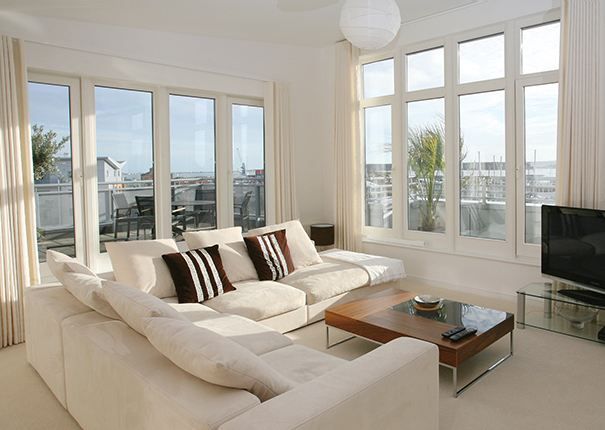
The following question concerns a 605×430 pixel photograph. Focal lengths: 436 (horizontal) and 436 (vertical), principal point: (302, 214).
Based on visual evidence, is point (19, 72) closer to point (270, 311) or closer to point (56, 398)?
point (56, 398)

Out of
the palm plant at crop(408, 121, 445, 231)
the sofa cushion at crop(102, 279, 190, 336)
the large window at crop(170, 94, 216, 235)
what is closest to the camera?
the sofa cushion at crop(102, 279, 190, 336)

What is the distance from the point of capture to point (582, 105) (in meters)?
3.75

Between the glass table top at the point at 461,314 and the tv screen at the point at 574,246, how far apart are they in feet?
2.92

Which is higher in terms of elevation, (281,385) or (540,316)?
(281,385)

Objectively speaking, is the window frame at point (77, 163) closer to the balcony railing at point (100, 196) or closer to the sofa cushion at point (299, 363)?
the balcony railing at point (100, 196)

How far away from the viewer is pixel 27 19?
12.0ft

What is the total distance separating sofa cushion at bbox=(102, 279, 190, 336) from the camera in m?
1.89

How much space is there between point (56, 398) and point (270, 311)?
4.86ft

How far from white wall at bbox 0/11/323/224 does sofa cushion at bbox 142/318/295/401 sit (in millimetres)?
3261

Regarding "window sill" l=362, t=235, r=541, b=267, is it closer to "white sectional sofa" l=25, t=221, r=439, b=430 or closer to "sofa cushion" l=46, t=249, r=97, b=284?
"white sectional sofa" l=25, t=221, r=439, b=430

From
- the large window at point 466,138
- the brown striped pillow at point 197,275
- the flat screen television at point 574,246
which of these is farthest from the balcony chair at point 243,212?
the flat screen television at point 574,246

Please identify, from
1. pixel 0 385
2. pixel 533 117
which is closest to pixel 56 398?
pixel 0 385

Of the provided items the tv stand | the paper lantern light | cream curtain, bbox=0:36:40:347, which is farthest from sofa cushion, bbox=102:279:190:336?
the tv stand

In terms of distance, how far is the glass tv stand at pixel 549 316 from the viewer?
11.3ft
